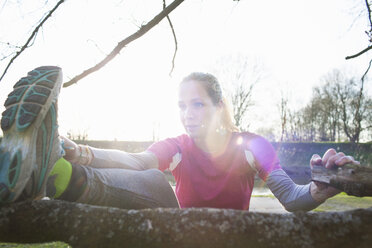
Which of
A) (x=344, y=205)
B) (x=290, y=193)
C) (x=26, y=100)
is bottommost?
(x=344, y=205)

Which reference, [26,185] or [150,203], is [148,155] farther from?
[26,185]

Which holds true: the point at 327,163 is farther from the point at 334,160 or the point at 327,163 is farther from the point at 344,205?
the point at 344,205

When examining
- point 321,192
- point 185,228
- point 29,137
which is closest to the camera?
point 185,228

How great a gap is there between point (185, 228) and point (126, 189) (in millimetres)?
522

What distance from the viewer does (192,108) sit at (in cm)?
203

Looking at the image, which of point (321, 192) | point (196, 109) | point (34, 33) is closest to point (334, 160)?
point (321, 192)

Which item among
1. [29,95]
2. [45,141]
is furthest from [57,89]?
[45,141]

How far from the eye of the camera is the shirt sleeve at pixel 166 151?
1981mm

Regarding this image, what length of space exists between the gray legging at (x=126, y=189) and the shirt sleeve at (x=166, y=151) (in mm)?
622

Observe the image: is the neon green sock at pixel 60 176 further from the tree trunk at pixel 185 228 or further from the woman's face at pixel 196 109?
the woman's face at pixel 196 109

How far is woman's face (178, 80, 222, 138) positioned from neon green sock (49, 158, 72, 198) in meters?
1.14

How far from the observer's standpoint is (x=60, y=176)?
1.07 meters

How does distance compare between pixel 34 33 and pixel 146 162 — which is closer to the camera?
pixel 146 162

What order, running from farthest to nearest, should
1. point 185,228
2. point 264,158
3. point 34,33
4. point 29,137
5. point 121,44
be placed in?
point 34,33 < point 121,44 < point 264,158 < point 29,137 < point 185,228
